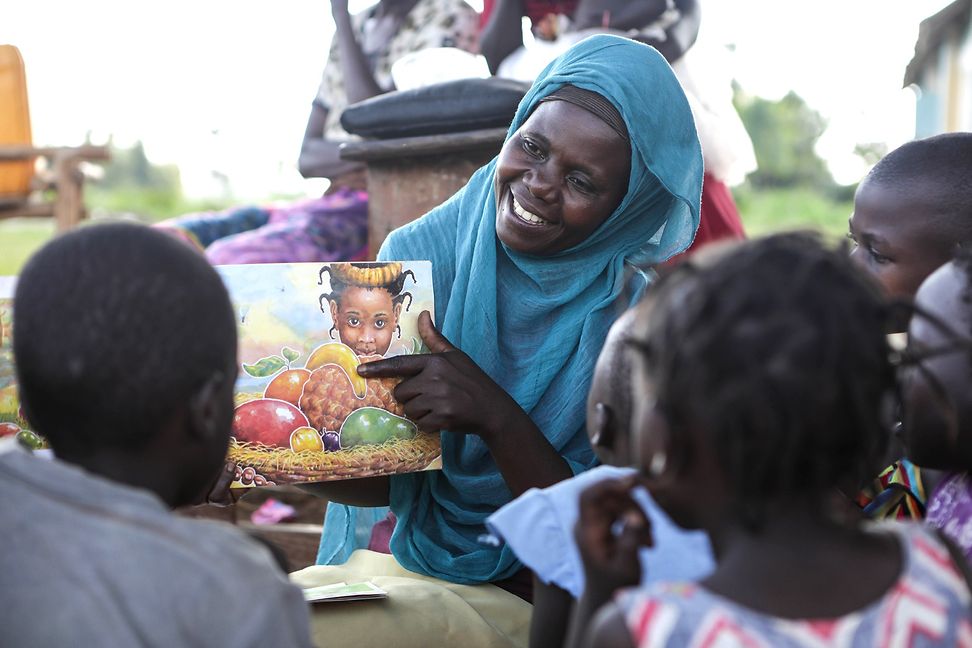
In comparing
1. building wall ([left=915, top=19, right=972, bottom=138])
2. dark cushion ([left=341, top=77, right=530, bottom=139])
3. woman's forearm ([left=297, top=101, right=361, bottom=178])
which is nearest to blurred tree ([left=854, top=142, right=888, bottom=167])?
building wall ([left=915, top=19, right=972, bottom=138])

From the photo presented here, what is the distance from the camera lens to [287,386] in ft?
6.79

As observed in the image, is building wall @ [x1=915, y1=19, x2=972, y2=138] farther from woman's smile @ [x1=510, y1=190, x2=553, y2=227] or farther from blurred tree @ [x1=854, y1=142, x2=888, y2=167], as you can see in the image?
woman's smile @ [x1=510, y1=190, x2=553, y2=227]

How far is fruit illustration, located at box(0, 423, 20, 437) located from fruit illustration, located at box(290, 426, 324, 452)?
1.75 ft

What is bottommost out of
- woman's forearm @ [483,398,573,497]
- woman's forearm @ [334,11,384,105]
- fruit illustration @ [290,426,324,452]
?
woman's forearm @ [483,398,573,497]

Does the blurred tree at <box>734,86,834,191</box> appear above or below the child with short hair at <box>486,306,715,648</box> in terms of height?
below

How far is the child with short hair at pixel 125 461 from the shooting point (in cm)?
118

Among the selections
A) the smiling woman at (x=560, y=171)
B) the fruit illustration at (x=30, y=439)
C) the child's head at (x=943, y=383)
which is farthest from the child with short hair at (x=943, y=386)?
the fruit illustration at (x=30, y=439)

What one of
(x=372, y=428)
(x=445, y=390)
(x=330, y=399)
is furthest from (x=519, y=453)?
(x=330, y=399)

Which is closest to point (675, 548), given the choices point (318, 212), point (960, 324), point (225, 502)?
point (960, 324)

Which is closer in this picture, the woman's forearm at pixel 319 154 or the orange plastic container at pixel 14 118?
the woman's forearm at pixel 319 154

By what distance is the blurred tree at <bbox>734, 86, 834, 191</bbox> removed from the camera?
2434cm

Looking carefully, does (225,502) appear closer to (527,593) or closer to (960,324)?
(527,593)

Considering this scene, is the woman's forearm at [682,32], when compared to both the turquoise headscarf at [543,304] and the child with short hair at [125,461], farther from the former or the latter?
the child with short hair at [125,461]

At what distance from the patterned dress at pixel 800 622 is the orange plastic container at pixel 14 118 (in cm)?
640
